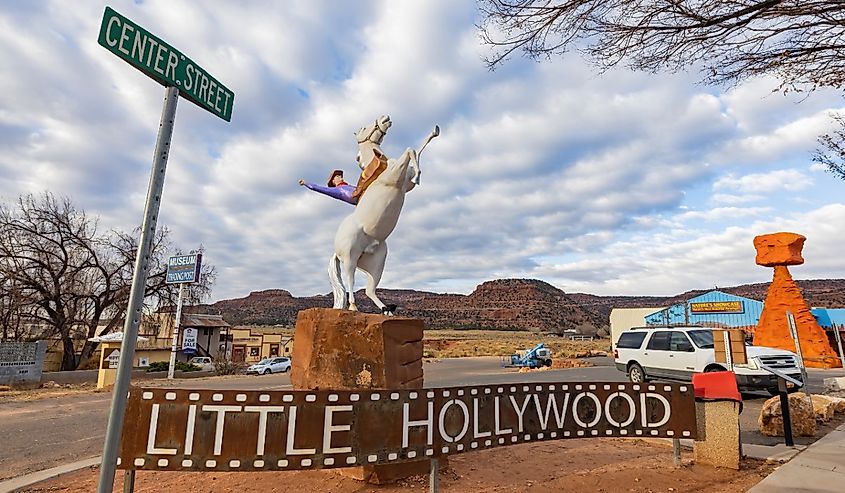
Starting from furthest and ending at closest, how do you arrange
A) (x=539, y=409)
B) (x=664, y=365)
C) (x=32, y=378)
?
1. (x=32, y=378)
2. (x=664, y=365)
3. (x=539, y=409)

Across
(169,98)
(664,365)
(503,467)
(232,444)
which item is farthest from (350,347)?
(664,365)

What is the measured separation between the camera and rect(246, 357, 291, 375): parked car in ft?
78.8

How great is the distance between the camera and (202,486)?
4.85 metres

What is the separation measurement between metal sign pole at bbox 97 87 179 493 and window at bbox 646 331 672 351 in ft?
42.1

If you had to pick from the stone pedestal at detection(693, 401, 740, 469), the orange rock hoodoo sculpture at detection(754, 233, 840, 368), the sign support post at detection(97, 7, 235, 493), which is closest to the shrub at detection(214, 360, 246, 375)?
the stone pedestal at detection(693, 401, 740, 469)

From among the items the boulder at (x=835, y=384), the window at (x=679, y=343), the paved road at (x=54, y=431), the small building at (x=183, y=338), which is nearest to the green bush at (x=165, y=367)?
the small building at (x=183, y=338)

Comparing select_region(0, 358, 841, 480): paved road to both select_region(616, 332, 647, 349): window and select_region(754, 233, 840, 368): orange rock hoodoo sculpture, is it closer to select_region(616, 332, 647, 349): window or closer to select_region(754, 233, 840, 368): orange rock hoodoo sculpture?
select_region(616, 332, 647, 349): window

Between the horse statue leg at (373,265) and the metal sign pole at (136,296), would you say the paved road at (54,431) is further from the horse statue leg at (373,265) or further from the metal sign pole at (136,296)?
the metal sign pole at (136,296)

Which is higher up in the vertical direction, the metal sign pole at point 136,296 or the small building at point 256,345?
the metal sign pole at point 136,296

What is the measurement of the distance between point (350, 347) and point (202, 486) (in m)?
1.91

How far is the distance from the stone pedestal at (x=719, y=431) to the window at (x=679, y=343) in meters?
6.95

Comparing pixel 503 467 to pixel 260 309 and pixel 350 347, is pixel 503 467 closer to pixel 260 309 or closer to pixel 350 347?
pixel 350 347

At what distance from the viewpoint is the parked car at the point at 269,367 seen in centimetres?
2401

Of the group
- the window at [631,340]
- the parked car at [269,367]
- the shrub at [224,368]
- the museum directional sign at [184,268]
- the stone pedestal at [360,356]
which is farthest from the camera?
the parked car at [269,367]
